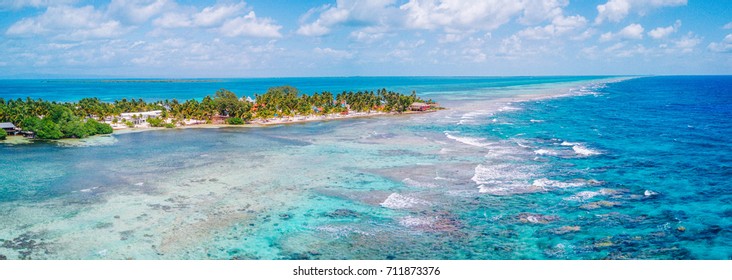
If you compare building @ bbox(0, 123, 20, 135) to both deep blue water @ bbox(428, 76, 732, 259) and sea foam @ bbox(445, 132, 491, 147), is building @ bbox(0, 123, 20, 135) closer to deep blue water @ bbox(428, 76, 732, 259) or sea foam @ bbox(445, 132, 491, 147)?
sea foam @ bbox(445, 132, 491, 147)

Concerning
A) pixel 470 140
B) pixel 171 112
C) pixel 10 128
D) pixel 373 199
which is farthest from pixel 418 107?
pixel 373 199

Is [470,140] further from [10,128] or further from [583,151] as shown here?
[10,128]

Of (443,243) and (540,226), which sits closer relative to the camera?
(443,243)

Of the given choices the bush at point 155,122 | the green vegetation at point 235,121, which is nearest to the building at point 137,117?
the bush at point 155,122

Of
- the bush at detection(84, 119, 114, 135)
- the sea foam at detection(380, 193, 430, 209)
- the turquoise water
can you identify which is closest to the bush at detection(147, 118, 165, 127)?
the bush at detection(84, 119, 114, 135)

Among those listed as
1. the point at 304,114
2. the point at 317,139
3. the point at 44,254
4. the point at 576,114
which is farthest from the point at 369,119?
the point at 44,254

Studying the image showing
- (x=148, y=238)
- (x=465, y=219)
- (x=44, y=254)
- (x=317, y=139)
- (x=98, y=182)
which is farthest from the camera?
(x=317, y=139)

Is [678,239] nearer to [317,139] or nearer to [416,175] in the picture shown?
[416,175]
